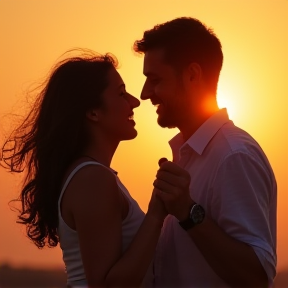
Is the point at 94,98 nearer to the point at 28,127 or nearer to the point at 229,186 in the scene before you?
the point at 28,127

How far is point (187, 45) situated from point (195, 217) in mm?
1546

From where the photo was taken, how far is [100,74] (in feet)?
15.0

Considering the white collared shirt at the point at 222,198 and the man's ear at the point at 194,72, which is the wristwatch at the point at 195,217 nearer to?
the white collared shirt at the point at 222,198

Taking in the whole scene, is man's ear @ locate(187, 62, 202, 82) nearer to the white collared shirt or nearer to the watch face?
the white collared shirt

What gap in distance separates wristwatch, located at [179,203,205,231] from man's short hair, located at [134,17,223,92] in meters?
1.22

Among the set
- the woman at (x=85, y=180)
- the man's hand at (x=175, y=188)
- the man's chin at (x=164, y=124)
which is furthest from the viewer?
the man's chin at (x=164, y=124)

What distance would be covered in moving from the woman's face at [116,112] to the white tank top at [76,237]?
331mm

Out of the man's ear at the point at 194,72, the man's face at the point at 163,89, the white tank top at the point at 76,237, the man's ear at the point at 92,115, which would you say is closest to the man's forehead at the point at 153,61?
the man's face at the point at 163,89

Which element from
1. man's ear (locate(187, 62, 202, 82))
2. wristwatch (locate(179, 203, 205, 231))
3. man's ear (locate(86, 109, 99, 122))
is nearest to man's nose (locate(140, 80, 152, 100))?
man's ear (locate(187, 62, 202, 82))

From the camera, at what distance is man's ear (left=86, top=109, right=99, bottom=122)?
→ 174 inches

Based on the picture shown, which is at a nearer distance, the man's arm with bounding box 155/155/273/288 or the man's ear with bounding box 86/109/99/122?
the man's arm with bounding box 155/155/273/288

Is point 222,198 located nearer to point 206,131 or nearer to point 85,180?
point 206,131

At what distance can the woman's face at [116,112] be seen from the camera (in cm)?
447

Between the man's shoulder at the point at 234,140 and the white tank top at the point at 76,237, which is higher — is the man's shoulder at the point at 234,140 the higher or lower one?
the higher one
